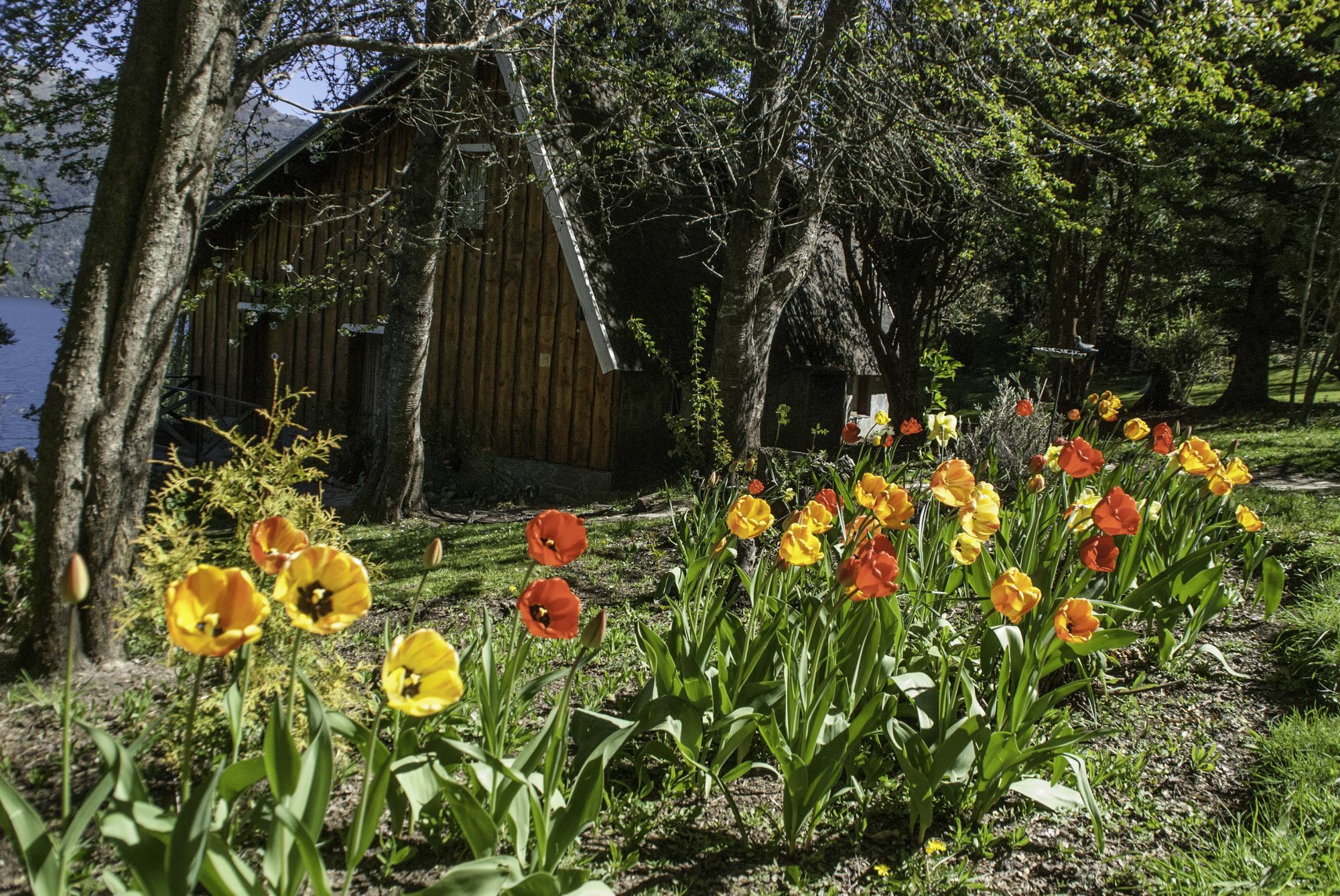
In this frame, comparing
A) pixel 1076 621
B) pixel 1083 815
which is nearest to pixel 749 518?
pixel 1076 621

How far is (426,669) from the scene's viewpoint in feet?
5.89

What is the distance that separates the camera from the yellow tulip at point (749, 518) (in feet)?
9.74

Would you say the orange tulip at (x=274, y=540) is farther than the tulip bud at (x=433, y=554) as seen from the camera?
No

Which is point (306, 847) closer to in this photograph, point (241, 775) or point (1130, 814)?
point (241, 775)

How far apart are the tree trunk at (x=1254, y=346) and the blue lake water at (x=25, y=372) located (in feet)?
58.9

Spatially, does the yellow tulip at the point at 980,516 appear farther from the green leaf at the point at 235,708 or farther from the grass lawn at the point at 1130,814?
the green leaf at the point at 235,708

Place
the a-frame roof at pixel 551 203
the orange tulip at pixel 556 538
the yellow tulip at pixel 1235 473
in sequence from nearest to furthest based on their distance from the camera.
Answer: the orange tulip at pixel 556 538, the yellow tulip at pixel 1235 473, the a-frame roof at pixel 551 203

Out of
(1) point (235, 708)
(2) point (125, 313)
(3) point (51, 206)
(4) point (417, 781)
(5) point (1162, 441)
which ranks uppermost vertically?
(3) point (51, 206)

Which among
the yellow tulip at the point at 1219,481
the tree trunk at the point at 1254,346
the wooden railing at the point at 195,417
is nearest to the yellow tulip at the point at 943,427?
the yellow tulip at the point at 1219,481

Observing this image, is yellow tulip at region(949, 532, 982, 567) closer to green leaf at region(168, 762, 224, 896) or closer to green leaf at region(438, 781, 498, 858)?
green leaf at region(438, 781, 498, 858)

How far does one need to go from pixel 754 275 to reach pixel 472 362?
15.7 ft

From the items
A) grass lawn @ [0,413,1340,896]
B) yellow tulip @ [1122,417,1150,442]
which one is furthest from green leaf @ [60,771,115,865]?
yellow tulip @ [1122,417,1150,442]

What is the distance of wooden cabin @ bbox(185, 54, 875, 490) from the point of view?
9.66m

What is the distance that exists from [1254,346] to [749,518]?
17440mm
